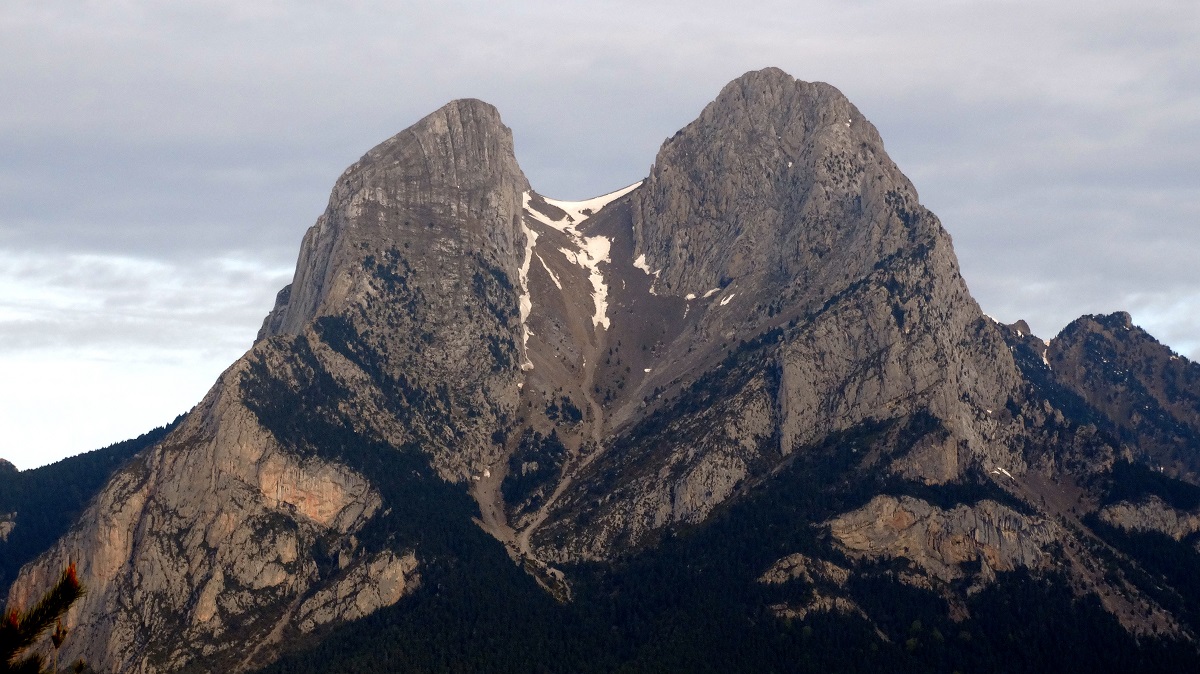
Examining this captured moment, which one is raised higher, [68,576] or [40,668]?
[68,576]
